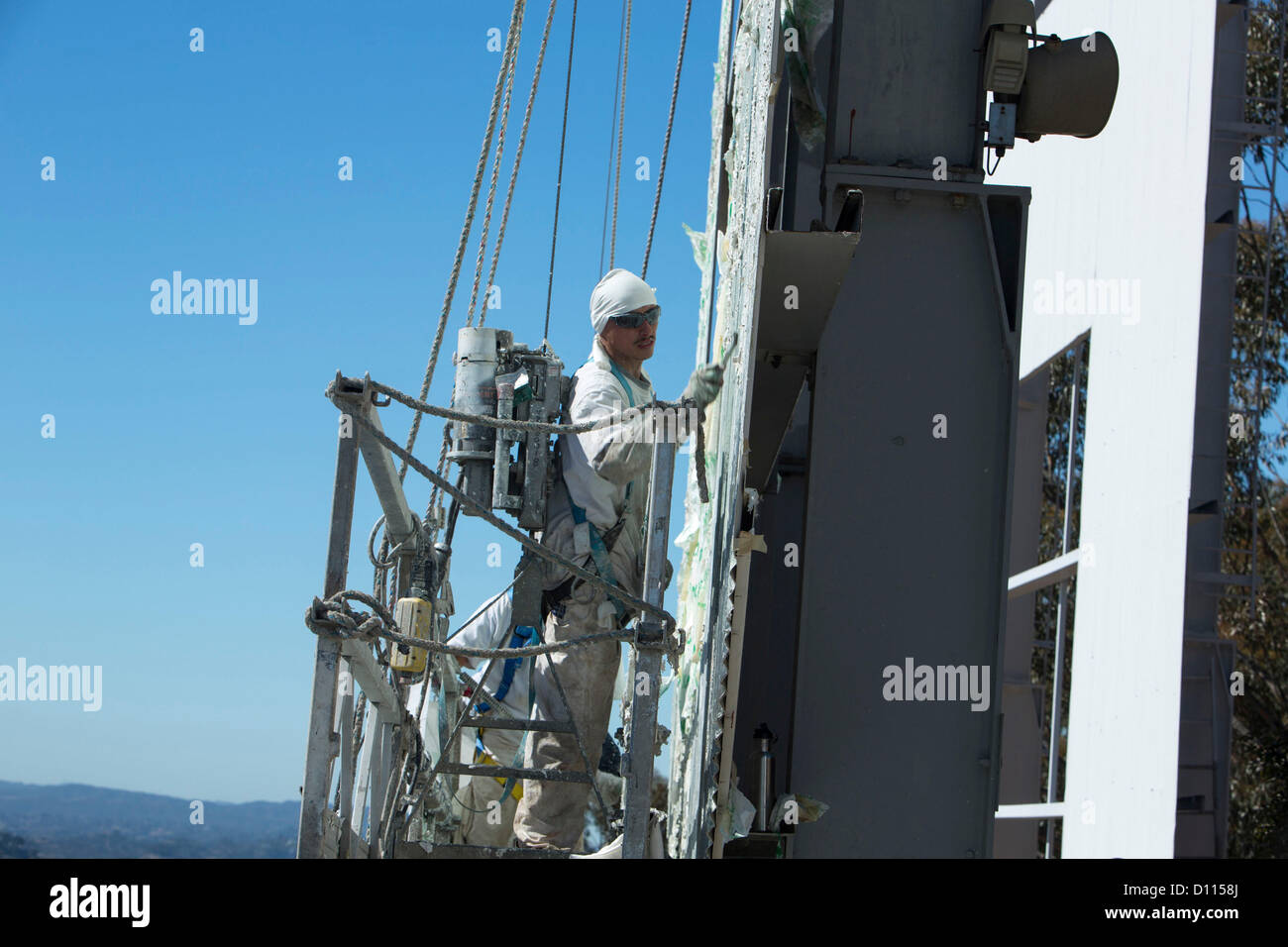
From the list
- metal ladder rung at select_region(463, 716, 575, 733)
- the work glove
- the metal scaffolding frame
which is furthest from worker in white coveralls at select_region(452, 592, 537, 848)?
the work glove

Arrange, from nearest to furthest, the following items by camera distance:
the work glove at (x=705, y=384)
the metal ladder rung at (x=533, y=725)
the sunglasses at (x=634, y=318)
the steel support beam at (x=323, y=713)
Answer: the steel support beam at (x=323, y=713), the work glove at (x=705, y=384), the metal ladder rung at (x=533, y=725), the sunglasses at (x=634, y=318)

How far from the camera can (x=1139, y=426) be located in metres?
9.21

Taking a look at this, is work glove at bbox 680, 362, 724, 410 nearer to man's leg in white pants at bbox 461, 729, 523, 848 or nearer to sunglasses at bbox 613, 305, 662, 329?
sunglasses at bbox 613, 305, 662, 329

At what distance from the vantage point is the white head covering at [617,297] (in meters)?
6.06

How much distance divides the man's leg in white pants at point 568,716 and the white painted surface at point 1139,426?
Result: 404 centimetres

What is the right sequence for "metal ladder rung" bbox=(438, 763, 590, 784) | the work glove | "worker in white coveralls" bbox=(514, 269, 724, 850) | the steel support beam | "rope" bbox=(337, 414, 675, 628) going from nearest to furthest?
the steel support beam
"rope" bbox=(337, 414, 675, 628)
the work glove
"metal ladder rung" bbox=(438, 763, 590, 784)
"worker in white coveralls" bbox=(514, 269, 724, 850)

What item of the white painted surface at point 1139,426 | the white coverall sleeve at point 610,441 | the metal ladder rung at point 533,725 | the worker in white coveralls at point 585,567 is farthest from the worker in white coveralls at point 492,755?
the white painted surface at point 1139,426

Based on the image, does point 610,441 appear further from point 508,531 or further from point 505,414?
point 508,531

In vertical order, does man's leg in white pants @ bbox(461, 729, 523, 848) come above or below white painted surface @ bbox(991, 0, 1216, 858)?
below

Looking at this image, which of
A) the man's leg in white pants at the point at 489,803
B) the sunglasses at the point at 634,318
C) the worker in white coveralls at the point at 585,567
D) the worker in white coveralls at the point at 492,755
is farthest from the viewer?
the man's leg in white pants at the point at 489,803

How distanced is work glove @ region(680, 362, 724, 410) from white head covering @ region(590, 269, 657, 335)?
1629 millimetres

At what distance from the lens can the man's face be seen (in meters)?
6.11

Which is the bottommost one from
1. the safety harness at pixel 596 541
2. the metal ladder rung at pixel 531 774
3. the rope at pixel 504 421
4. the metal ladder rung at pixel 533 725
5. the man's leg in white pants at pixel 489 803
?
the man's leg in white pants at pixel 489 803

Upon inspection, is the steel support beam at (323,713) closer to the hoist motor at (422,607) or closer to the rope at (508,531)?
the rope at (508,531)
